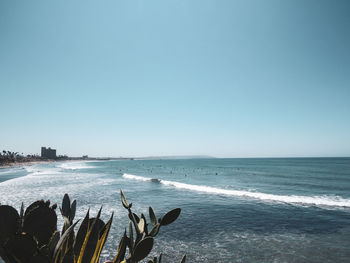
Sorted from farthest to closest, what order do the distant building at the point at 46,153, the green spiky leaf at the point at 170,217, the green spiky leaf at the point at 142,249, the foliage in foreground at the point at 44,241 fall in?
the distant building at the point at 46,153 < the green spiky leaf at the point at 170,217 < the green spiky leaf at the point at 142,249 < the foliage in foreground at the point at 44,241

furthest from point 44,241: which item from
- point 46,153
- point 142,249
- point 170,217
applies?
point 46,153

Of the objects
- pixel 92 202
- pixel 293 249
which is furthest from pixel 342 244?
pixel 92 202

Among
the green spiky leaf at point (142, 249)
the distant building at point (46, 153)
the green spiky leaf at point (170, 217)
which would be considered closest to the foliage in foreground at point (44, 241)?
the green spiky leaf at point (142, 249)

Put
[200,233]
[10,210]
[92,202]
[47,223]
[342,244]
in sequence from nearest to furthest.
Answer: [10,210]
[47,223]
[342,244]
[200,233]
[92,202]

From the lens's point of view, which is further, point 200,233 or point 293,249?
point 200,233

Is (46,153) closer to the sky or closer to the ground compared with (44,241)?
closer to the ground

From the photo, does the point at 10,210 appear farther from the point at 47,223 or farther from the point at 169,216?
the point at 169,216

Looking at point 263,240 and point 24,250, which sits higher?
point 24,250

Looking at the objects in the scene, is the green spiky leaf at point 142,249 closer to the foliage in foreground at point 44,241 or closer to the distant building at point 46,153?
the foliage in foreground at point 44,241

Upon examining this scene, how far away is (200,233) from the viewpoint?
409 inches

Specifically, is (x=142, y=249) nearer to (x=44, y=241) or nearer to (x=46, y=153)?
(x=44, y=241)

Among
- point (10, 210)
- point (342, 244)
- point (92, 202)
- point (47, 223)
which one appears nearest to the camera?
point (10, 210)

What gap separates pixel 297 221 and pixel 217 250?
7534 mm

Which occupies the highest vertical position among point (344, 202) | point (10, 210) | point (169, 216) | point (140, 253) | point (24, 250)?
point (10, 210)
